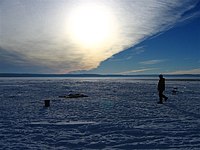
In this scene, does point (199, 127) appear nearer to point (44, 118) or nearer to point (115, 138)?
point (115, 138)

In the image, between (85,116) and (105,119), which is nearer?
(105,119)

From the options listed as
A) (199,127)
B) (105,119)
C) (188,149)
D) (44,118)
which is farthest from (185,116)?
(44,118)

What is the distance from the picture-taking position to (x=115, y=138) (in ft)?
28.0

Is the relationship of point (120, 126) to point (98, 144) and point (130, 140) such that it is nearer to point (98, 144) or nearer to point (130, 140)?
point (130, 140)

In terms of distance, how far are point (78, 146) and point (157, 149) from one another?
2.24 m

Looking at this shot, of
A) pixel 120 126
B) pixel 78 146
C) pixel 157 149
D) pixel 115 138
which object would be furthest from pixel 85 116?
pixel 157 149

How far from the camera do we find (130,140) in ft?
27.2

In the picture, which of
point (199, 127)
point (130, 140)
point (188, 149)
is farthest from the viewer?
point (199, 127)

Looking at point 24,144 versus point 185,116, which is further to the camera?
point 185,116

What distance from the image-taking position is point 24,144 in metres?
7.71

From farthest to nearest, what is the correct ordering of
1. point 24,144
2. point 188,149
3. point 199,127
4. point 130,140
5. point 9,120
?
point 9,120 < point 199,127 < point 130,140 < point 24,144 < point 188,149

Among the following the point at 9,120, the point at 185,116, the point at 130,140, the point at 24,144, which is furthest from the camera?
the point at 185,116

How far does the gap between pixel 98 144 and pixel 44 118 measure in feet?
17.1

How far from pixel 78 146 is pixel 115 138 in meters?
1.47
